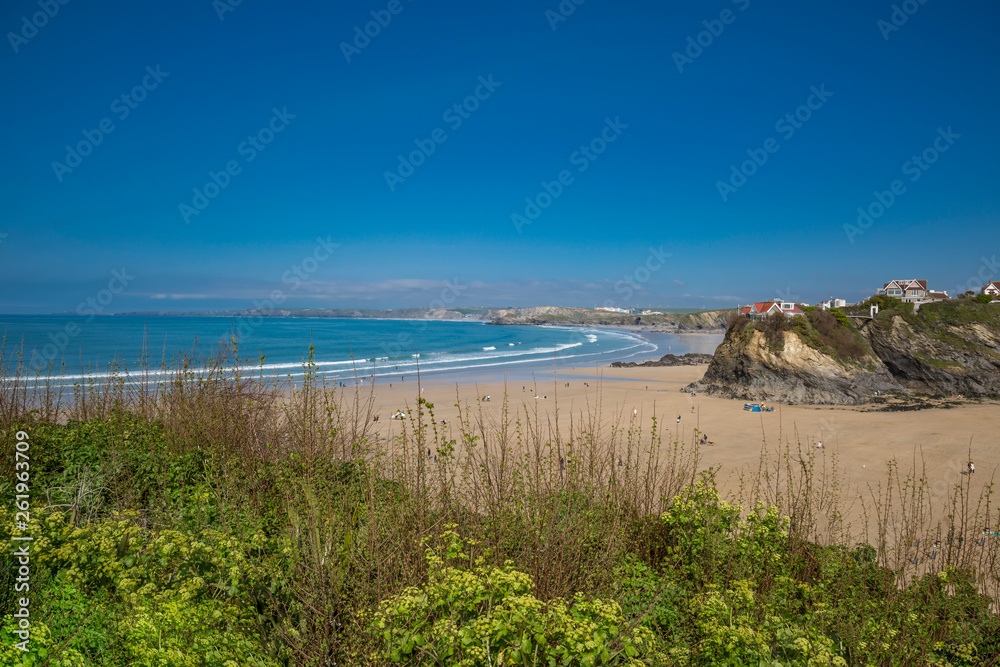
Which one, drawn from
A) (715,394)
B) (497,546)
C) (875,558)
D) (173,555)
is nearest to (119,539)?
(173,555)

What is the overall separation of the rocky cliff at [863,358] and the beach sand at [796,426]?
2.76m

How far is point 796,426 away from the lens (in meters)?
20.9

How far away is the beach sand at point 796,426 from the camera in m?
14.9

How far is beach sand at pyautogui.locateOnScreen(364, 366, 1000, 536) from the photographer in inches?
585

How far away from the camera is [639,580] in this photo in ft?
16.7

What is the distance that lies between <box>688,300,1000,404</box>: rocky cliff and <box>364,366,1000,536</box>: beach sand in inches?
109

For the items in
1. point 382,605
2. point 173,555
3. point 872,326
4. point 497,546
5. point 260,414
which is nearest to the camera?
point 382,605

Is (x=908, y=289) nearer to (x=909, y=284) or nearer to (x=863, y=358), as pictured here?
(x=909, y=284)

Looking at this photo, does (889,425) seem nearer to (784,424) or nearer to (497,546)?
(784,424)

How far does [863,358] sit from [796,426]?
607 inches

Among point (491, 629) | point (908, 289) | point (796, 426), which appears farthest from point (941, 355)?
point (491, 629)

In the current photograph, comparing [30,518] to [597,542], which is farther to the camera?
[597,542]

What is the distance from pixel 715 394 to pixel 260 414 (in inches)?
1113

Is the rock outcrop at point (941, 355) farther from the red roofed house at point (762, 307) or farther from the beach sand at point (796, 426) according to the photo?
the red roofed house at point (762, 307)
